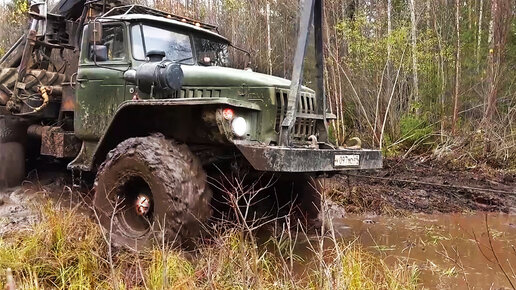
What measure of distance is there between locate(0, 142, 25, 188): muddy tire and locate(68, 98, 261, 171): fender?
1.79m

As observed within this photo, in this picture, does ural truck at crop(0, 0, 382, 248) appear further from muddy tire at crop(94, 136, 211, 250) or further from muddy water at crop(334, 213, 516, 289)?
muddy water at crop(334, 213, 516, 289)

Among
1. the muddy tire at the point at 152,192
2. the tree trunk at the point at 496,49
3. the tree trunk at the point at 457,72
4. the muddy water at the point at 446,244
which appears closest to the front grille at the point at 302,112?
the muddy tire at the point at 152,192

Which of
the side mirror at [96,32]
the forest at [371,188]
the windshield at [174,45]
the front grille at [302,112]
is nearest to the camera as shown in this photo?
the forest at [371,188]

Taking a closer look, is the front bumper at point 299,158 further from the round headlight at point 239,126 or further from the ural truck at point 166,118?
the round headlight at point 239,126

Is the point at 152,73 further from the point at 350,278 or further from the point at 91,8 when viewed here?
the point at 350,278

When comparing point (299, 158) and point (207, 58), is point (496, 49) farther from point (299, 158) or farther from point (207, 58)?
point (299, 158)

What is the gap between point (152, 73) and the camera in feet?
16.0

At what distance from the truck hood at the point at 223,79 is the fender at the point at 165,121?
0.28 metres

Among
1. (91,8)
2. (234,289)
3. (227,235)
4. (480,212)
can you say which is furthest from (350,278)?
(91,8)

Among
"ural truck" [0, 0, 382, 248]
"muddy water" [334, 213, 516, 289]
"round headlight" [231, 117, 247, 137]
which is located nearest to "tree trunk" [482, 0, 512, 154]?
"muddy water" [334, 213, 516, 289]

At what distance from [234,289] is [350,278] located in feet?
2.26

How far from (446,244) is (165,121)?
3.09 m

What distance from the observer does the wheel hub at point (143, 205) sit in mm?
4543

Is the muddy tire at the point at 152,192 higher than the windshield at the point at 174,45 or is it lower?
lower
